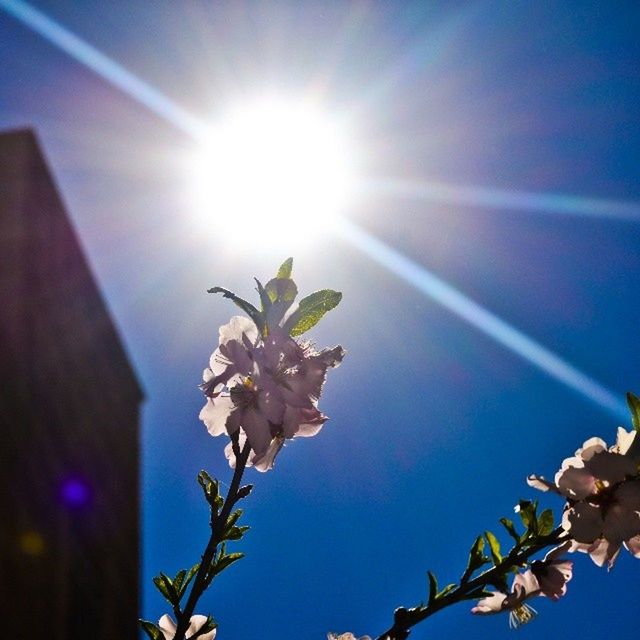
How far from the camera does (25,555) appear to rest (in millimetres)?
13648

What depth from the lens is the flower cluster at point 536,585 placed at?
4.49ft

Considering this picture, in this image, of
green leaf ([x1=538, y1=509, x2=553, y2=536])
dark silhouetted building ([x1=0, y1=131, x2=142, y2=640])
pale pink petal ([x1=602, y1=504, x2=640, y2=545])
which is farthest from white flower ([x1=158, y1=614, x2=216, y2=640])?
dark silhouetted building ([x1=0, y1=131, x2=142, y2=640])

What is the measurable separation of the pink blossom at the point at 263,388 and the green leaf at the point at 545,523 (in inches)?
18.5

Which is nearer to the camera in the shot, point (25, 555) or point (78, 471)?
point (25, 555)

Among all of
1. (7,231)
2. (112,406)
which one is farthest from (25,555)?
(112,406)

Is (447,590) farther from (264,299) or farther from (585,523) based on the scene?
(264,299)

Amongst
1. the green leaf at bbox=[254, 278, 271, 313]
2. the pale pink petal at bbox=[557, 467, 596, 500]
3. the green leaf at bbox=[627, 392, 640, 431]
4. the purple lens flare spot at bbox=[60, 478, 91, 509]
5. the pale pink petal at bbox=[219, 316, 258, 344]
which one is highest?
the purple lens flare spot at bbox=[60, 478, 91, 509]

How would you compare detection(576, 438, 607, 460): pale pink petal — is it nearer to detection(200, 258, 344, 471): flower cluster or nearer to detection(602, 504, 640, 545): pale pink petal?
detection(602, 504, 640, 545): pale pink petal

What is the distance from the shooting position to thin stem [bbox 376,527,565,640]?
1156mm

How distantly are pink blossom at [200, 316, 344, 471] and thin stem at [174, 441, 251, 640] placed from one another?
0.12 feet

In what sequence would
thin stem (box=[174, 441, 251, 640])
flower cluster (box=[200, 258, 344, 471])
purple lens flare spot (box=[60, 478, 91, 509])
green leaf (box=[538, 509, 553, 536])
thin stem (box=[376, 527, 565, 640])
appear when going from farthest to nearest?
purple lens flare spot (box=[60, 478, 91, 509]) < green leaf (box=[538, 509, 553, 536]) < flower cluster (box=[200, 258, 344, 471]) < thin stem (box=[376, 527, 565, 640]) < thin stem (box=[174, 441, 251, 640])

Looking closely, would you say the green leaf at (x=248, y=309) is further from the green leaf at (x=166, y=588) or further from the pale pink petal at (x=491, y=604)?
the pale pink petal at (x=491, y=604)

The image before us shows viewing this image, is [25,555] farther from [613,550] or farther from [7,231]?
[613,550]

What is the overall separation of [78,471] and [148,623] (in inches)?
706
